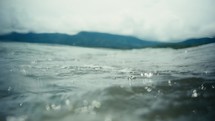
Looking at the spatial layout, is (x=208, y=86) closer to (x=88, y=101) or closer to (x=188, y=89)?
(x=188, y=89)

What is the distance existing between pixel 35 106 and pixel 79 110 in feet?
5.24

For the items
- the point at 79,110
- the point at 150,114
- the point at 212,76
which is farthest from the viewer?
the point at 212,76

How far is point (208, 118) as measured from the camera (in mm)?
5680

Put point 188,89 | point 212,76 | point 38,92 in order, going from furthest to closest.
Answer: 1. point 212,76
2. point 38,92
3. point 188,89

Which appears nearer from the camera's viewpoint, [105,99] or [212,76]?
[105,99]

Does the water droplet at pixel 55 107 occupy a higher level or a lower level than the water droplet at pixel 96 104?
lower

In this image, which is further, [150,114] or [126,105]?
[126,105]

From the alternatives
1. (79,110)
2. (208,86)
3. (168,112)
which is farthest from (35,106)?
(208,86)

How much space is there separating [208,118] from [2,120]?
565 centimetres

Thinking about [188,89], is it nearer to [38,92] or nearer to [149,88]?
[149,88]

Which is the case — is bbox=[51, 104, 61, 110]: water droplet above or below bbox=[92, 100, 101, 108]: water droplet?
below

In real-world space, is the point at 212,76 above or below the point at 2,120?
above

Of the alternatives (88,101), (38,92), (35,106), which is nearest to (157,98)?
(88,101)

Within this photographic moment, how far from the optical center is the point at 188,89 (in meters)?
7.96
